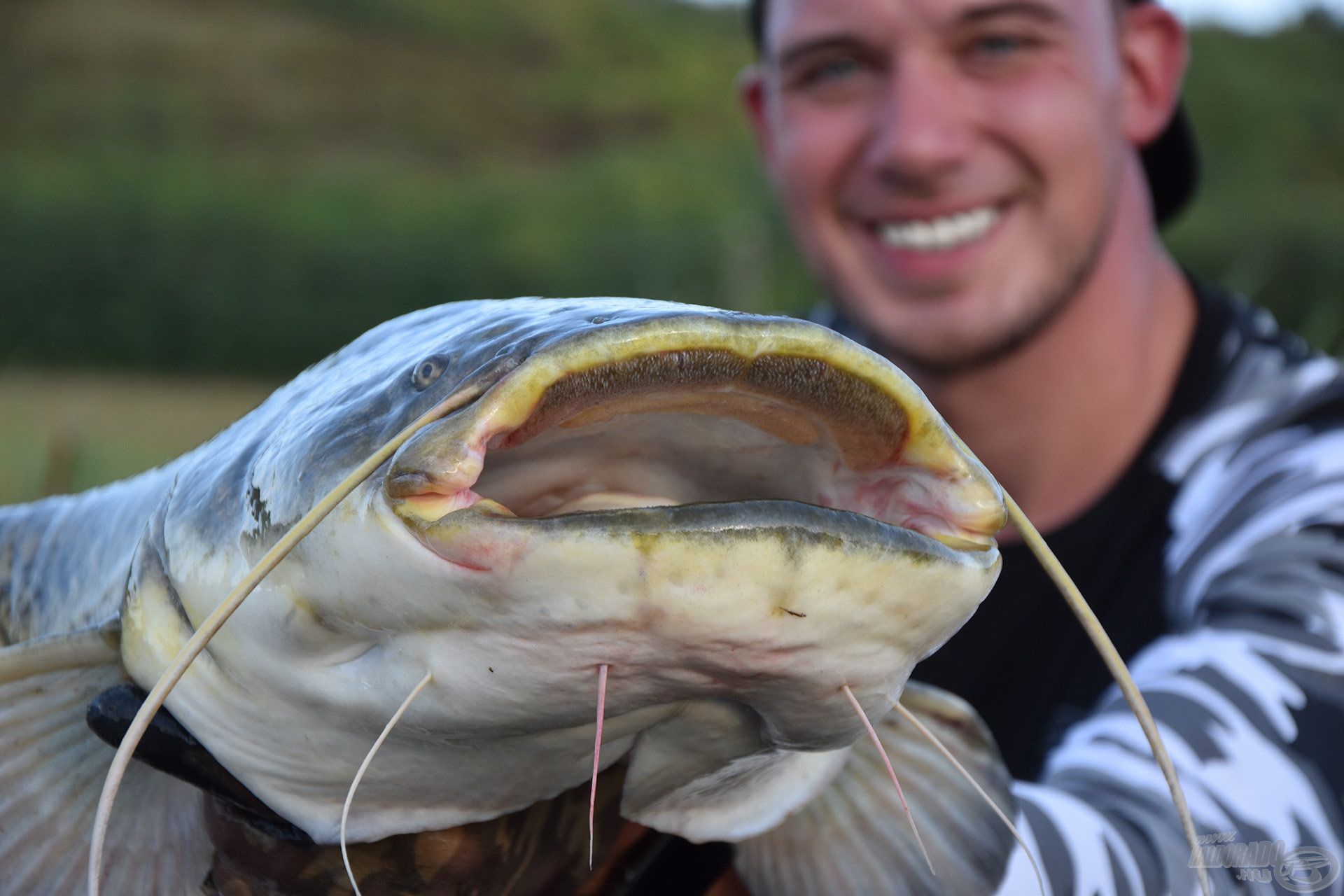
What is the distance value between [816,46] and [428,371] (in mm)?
1420

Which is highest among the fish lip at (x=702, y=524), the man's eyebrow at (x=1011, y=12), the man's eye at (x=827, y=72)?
the fish lip at (x=702, y=524)

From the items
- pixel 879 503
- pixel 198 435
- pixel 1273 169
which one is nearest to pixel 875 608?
pixel 879 503

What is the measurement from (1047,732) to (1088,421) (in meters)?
0.49

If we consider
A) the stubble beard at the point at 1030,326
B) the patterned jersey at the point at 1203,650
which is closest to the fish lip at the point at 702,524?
the patterned jersey at the point at 1203,650

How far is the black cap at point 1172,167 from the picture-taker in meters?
2.23

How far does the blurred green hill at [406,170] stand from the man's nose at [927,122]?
130 inches

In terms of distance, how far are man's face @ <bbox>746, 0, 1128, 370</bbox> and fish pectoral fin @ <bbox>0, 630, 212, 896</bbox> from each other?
1.28 meters

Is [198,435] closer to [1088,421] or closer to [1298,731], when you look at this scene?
[1088,421]

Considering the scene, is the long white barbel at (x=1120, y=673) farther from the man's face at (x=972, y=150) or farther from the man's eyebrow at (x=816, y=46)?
the man's eyebrow at (x=816, y=46)

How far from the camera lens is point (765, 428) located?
2.30 ft

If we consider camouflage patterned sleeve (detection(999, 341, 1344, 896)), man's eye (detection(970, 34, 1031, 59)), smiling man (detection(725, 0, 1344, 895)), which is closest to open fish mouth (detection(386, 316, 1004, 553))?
camouflage patterned sleeve (detection(999, 341, 1344, 896))

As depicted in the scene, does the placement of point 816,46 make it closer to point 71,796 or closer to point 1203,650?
point 1203,650

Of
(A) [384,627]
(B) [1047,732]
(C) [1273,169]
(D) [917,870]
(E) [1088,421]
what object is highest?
(A) [384,627]

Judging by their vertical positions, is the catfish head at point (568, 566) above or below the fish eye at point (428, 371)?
below
